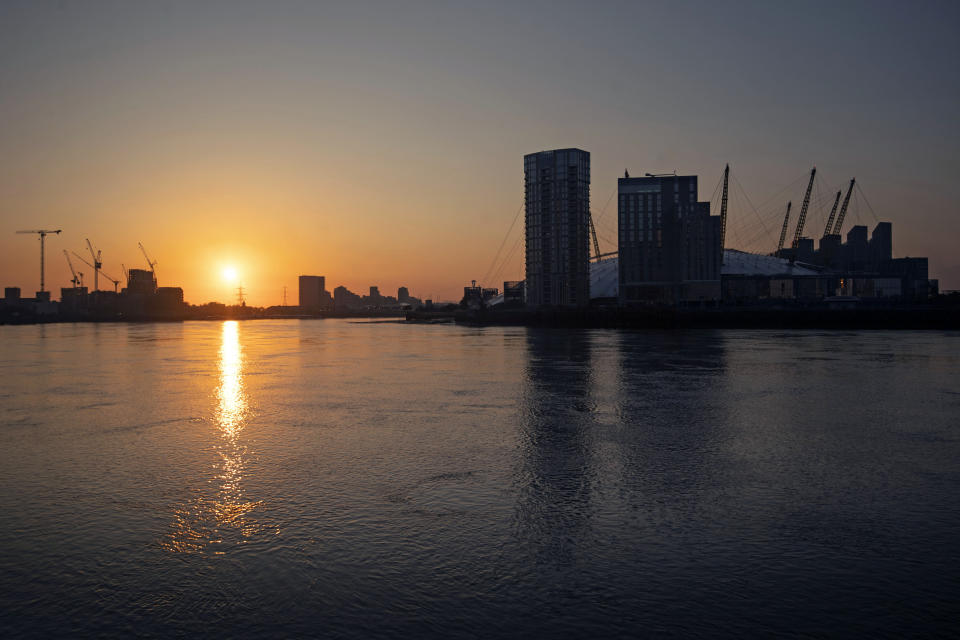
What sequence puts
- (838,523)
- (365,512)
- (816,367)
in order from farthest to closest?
(816,367), (365,512), (838,523)

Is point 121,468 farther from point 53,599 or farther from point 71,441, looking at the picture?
point 53,599

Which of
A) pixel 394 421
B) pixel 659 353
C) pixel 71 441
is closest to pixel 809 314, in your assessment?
pixel 659 353

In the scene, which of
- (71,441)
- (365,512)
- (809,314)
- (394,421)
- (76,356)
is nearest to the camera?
(365,512)

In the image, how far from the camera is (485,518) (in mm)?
14742

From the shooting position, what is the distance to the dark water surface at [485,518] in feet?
33.8

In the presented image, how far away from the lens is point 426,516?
1488cm

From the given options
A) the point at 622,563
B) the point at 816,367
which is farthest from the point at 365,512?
the point at 816,367

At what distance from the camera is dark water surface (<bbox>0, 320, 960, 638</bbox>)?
10.3 metres

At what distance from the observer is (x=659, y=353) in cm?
6844

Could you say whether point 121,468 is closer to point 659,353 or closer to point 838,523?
point 838,523

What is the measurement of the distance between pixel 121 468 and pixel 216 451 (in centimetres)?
319

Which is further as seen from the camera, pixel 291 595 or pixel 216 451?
pixel 216 451

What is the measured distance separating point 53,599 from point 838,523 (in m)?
15.3

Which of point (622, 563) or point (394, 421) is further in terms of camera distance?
point (394, 421)
